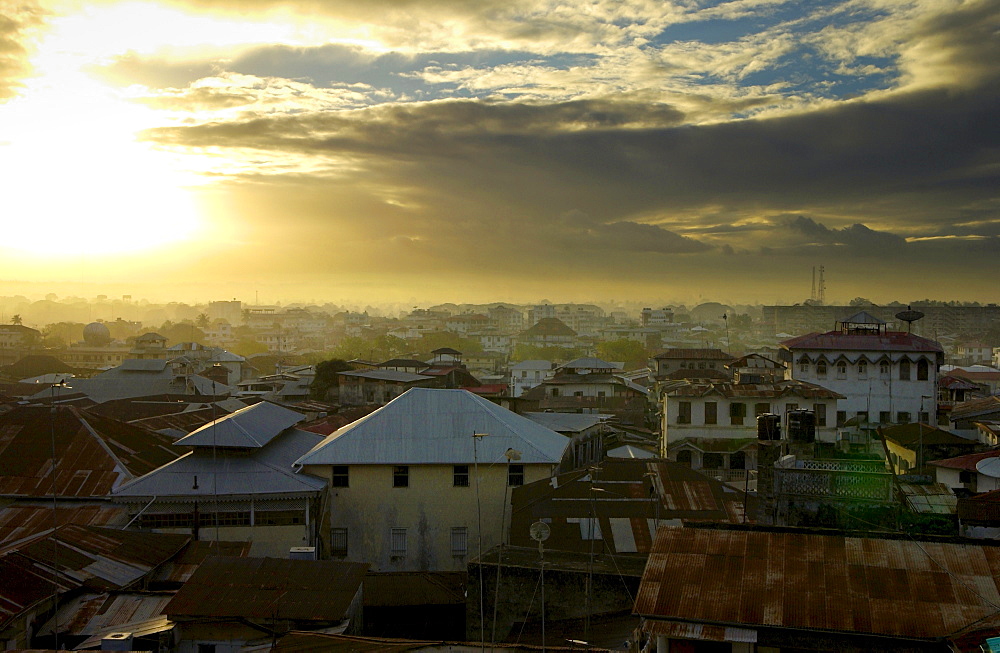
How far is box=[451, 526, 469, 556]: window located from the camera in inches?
769

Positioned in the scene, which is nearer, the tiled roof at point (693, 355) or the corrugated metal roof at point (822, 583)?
the corrugated metal roof at point (822, 583)

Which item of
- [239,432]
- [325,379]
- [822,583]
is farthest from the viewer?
[325,379]

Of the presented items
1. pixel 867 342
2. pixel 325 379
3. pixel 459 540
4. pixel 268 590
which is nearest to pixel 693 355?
pixel 867 342

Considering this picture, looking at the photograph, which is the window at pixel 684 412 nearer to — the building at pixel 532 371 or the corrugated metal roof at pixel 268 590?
the corrugated metal roof at pixel 268 590

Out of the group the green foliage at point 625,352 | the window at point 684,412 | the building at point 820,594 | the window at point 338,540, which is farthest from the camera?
the green foliage at point 625,352

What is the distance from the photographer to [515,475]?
20.1 metres

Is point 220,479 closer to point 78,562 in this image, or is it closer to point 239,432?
point 239,432

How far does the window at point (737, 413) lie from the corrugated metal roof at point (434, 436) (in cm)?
1049

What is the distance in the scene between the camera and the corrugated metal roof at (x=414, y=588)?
53.2 feet

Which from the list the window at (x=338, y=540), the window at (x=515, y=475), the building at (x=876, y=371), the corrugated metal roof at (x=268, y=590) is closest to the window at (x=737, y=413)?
the building at (x=876, y=371)

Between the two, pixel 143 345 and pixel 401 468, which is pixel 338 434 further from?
pixel 143 345

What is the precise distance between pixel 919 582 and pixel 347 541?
45.2ft

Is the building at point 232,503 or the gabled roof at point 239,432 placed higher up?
the gabled roof at point 239,432

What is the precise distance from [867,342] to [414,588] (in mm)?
29468
